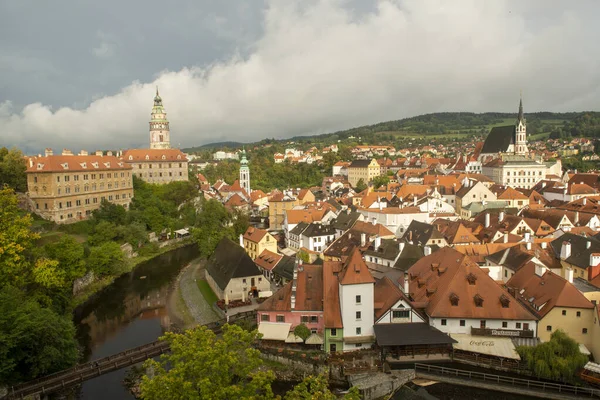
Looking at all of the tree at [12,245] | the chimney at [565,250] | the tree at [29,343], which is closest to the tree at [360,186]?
the chimney at [565,250]

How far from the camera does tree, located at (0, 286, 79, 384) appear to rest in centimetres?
2192

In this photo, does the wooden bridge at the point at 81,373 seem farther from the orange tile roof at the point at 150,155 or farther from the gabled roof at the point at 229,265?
the orange tile roof at the point at 150,155

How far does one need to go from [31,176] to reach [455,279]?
165 feet

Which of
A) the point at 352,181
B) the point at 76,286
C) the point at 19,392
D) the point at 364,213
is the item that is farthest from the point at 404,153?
the point at 19,392

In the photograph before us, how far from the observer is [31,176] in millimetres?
54125

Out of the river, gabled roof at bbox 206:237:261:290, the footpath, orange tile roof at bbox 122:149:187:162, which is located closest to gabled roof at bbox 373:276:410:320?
gabled roof at bbox 206:237:261:290

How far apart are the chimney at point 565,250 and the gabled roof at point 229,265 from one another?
23.2 metres

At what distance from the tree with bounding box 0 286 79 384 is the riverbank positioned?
44.1 ft

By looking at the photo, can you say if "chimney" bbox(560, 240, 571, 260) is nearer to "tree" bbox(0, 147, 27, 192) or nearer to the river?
the river

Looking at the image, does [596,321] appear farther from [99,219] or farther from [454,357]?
[99,219]

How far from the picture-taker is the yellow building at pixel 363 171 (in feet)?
355

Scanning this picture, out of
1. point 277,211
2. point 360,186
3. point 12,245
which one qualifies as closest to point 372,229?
point 277,211

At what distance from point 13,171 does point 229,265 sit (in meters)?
34.5

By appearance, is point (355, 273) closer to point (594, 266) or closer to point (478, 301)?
point (478, 301)
